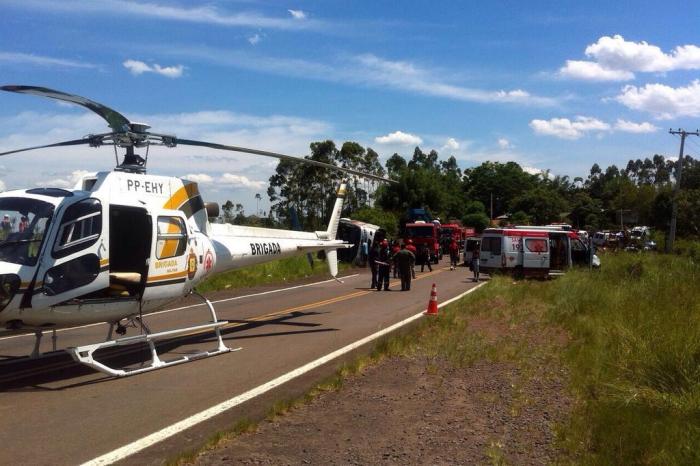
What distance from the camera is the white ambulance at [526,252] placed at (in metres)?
26.4

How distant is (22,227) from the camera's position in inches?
319

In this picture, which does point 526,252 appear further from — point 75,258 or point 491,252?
point 75,258

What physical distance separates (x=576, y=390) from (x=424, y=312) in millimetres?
8831

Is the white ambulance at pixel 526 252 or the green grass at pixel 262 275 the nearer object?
the green grass at pixel 262 275

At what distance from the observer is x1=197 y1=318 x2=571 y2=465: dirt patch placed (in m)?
5.56

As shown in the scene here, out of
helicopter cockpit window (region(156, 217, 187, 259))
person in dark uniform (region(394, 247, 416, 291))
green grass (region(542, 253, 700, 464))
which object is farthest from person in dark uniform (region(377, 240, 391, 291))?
helicopter cockpit window (region(156, 217, 187, 259))

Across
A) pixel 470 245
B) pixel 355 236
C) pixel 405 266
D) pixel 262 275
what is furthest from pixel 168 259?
pixel 355 236

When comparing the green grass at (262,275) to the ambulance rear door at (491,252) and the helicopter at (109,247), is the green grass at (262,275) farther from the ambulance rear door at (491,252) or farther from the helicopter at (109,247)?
the helicopter at (109,247)

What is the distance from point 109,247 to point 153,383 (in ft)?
6.55

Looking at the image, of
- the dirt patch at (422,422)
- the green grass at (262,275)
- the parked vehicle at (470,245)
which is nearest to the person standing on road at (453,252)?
the parked vehicle at (470,245)

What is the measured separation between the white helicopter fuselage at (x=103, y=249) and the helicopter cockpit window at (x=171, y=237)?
16 millimetres

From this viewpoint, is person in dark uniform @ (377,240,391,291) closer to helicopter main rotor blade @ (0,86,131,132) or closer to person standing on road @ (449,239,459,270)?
person standing on road @ (449,239,459,270)

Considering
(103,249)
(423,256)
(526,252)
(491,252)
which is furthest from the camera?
(423,256)

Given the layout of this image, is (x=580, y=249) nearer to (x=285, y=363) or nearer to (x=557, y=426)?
(x=285, y=363)
